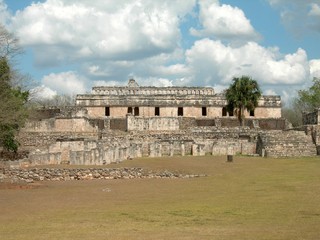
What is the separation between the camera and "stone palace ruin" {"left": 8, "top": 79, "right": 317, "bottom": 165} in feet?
105

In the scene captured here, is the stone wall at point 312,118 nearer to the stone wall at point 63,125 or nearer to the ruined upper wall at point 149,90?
the ruined upper wall at point 149,90

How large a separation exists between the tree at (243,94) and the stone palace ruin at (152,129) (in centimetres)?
164

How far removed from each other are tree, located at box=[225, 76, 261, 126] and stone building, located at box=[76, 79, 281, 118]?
6.93 ft

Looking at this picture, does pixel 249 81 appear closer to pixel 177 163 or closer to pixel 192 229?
pixel 177 163

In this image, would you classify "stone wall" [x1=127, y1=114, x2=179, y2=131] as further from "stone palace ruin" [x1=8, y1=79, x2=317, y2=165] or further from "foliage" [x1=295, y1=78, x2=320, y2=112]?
"foliage" [x1=295, y1=78, x2=320, y2=112]

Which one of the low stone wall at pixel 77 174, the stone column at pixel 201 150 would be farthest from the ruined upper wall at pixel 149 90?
the low stone wall at pixel 77 174

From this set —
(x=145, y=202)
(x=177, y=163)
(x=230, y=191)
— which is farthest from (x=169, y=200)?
(x=177, y=163)

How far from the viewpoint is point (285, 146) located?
35.8m

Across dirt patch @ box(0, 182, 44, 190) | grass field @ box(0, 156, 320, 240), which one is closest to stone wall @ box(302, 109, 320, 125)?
grass field @ box(0, 156, 320, 240)

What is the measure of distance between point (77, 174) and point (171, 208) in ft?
34.5

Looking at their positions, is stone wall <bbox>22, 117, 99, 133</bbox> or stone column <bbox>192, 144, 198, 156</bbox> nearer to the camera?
stone column <bbox>192, 144, 198, 156</bbox>

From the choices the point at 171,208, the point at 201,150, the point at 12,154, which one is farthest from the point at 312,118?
the point at 171,208

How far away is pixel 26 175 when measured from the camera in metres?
22.5

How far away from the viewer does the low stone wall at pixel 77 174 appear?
2244cm
